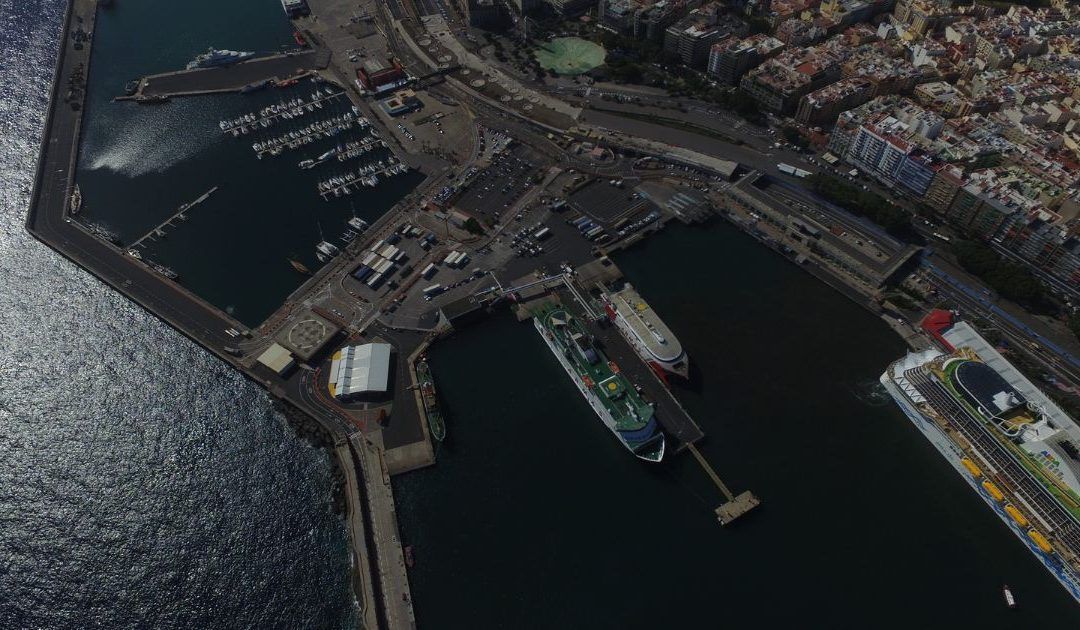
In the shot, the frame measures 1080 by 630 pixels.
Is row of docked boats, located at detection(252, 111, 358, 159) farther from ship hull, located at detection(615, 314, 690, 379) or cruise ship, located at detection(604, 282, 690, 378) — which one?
ship hull, located at detection(615, 314, 690, 379)

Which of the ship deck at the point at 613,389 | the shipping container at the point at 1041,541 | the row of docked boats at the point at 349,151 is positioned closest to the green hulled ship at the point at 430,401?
the ship deck at the point at 613,389

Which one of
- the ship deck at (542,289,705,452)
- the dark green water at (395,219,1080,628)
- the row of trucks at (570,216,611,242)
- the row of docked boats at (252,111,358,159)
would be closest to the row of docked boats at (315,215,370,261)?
the row of docked boats at (252,111,358,159)

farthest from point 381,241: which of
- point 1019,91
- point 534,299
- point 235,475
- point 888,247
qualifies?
point 1019,91

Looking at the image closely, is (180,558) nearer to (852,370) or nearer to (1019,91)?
(852,370)

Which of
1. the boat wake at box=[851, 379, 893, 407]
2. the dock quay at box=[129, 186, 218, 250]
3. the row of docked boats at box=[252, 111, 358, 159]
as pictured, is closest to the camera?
the boat wake at box=[851, 379, 893, 407]

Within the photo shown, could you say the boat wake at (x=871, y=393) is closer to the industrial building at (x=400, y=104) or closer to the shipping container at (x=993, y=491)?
the shipping container at (x=993, y=491)

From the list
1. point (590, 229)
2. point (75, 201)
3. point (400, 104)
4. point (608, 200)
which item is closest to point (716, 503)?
point (590, 229)
